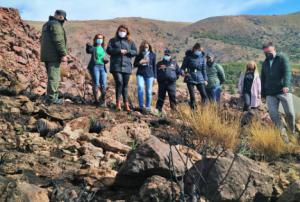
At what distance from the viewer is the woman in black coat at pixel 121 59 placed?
8078mm

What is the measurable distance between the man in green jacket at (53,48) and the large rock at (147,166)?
3.77m

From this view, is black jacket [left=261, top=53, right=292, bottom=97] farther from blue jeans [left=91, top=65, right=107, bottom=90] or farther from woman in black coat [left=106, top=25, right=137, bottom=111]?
blue jeans [left=91, top=65, right=107, bottom=90]

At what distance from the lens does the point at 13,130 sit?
5.48 meters

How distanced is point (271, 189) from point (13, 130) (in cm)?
308

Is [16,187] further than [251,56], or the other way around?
[251,56]

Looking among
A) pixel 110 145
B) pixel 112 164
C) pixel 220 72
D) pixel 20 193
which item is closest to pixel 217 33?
pixel 220 72

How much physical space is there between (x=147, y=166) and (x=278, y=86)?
3974 millimetres

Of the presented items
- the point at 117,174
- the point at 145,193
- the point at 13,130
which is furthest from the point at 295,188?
the point at 13,130

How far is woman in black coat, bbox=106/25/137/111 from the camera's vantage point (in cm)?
808

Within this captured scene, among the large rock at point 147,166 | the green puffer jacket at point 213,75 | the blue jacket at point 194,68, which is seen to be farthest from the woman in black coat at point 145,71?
the large rock at point 147,166

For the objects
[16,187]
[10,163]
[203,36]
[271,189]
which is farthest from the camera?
[203,36]

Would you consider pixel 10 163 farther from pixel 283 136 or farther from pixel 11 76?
pixel 11 76

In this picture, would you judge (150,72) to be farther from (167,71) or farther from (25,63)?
(25,63)

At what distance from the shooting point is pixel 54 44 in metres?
7.37
